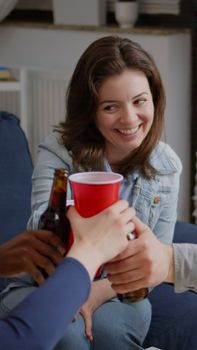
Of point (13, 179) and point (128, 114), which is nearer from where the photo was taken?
point (128, 114)

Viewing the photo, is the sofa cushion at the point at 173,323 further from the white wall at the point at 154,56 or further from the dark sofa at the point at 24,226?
the white wall at the point at 154,56

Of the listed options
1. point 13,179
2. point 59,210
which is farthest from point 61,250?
point 13,179

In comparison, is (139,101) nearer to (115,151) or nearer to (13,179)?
(115,151)

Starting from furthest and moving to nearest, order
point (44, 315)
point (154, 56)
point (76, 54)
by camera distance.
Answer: point (76, 54) → point (154, 56) → point (44, 315)

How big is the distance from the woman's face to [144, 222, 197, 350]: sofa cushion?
0.50 m

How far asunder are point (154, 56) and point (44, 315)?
2150 mm

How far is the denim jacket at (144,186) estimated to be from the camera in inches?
74.4

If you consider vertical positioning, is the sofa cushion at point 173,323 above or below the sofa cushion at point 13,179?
below

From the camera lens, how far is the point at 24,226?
7.72ft

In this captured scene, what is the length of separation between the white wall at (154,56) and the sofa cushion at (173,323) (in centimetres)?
122

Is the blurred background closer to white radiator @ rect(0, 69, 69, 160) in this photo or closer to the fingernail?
white radiator @ rect(0, 69, 69, 160)

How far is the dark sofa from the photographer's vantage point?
1.96 metres

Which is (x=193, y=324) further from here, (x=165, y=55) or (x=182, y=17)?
(x=182, y=17)

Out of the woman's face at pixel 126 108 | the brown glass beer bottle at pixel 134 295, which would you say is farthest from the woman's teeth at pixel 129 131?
the brown glass beer bottle at pixel 134 295
